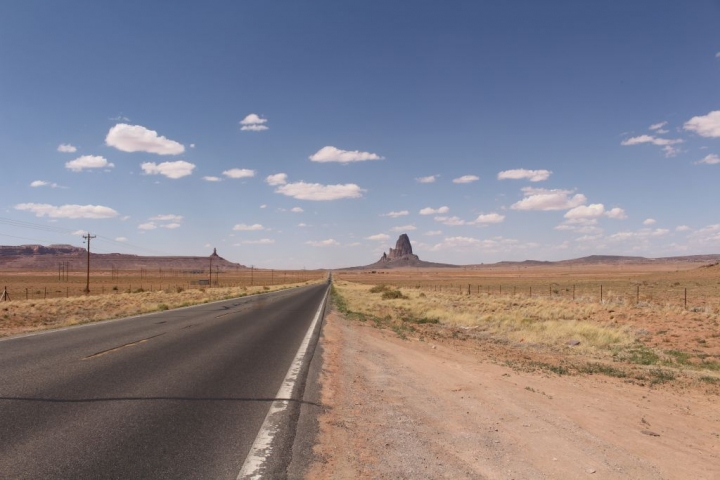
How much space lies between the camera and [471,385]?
955 centimetres

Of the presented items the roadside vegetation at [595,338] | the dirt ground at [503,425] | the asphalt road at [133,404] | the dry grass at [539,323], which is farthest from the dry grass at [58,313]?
the dirt ground at [503,425]

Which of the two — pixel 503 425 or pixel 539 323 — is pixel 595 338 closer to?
pixel 539 323

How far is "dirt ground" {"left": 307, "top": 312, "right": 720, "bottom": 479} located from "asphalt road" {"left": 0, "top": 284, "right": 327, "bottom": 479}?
3.65ft

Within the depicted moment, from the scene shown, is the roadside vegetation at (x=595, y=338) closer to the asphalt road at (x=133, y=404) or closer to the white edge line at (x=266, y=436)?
the white edge line at (x=266, y=436)

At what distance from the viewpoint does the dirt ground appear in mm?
5301

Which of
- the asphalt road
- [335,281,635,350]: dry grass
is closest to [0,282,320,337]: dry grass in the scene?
the asphalt road

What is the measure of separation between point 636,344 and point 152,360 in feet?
55.4

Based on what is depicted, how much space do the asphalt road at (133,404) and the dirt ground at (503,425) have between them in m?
1.11

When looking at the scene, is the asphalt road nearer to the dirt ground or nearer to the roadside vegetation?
the dirt ground

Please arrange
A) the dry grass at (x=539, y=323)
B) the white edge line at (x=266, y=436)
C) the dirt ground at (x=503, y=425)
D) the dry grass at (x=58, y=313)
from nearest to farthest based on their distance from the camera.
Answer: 1. the white edge line at (x=266, y=436)
2. the dirt ground at (x=503, y=425)
3. the dry grass at (x=539, y=323)
4. the dry grass at (x=58, y=313)

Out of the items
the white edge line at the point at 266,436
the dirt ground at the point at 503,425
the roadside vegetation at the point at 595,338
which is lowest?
the roadside vegetation at the point at 595,338

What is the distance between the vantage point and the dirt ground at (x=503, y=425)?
17.4 feet

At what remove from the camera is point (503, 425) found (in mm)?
6852

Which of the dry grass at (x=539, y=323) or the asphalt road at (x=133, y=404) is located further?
the dry grass at (x=539, y=323)
